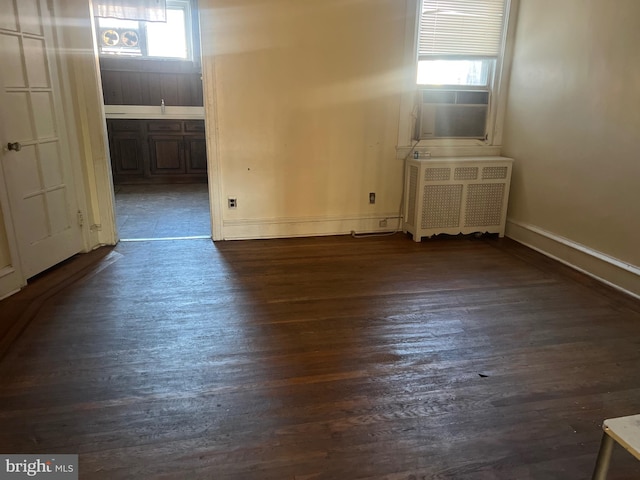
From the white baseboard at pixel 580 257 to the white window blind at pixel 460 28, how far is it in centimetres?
170

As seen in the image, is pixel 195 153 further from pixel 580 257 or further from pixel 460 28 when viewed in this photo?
pixel 580 257

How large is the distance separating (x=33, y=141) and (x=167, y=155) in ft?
12.8

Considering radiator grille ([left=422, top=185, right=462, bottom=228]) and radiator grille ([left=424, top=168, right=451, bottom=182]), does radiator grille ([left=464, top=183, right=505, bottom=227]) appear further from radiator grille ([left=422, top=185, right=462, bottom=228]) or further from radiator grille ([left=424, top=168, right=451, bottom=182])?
radiator grille ([left=424, top=168, right=451, bottom=182])

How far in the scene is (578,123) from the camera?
3559mm

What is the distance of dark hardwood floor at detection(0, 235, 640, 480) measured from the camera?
169 cm

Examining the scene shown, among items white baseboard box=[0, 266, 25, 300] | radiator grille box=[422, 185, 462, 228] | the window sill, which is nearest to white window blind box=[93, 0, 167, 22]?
white baseboard box=[0, 266, 25, 300]

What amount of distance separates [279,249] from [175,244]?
943 millimetres

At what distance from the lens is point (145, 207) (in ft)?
18.0

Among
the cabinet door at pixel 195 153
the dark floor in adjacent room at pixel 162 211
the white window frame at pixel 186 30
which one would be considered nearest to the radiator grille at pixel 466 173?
the dark floor in adjacent room at pixel 162 211

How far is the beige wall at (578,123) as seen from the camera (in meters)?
3.15

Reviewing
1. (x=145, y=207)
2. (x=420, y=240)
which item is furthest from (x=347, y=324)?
(x=145, y=207)

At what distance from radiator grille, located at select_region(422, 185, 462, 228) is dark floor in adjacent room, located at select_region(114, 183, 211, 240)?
208 centimetres

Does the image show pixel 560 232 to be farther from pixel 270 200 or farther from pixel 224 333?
pixel 224 333
